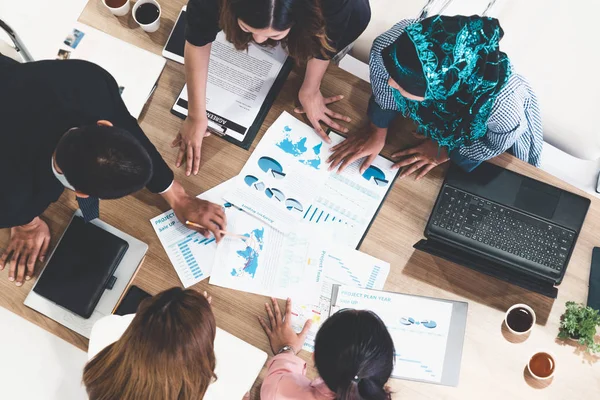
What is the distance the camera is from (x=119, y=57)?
1.45m

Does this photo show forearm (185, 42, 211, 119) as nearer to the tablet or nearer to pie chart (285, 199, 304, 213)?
the tablet

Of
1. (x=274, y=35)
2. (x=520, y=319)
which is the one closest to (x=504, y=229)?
(x=520, y=319)

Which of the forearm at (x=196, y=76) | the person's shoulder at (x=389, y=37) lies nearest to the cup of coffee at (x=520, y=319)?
the person's shoulder at (x=389, y=37)

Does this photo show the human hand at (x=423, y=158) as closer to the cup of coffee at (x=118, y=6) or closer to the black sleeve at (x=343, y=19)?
the black sleeve at (x=343, y=19)

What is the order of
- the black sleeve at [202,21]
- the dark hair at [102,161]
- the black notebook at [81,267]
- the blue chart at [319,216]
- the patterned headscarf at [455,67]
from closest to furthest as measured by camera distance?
the dark hair at [102,161]
the patterned headscarf at [455,67]
the black sleeve at [202,21]
the black notebook at [81,267]
the blue chart at [319,216]

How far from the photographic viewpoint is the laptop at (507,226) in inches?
51.2

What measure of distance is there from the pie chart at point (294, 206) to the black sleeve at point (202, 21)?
45cm

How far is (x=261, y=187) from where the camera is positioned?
141 cm

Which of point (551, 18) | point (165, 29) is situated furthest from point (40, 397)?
point (551, 18)

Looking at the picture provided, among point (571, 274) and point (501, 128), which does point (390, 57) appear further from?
point (571, 274)

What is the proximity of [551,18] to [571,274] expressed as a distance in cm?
79

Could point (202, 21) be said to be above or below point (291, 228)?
above

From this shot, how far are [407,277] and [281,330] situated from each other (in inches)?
13.7

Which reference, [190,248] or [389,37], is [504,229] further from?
[190,248]
